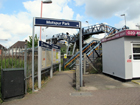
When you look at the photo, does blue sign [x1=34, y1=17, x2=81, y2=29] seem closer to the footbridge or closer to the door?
the door

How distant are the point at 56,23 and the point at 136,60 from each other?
5594 millimetres

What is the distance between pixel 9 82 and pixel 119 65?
6.51 m

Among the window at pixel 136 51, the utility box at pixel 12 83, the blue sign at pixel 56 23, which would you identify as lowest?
the utility box at pixel 12 83

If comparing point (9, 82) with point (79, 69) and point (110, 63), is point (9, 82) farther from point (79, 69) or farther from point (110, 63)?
point (110, 63)

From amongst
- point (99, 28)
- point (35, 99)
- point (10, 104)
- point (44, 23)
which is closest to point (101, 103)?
point (35, 99)

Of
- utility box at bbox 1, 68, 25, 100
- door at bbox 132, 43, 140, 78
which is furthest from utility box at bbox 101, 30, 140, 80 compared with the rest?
utility box at bbox 1, 68, 25, 100

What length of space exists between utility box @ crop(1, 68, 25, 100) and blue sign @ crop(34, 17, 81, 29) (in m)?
2.59

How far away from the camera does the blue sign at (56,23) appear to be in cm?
577

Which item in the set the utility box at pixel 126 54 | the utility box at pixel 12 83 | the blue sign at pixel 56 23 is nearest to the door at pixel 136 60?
the utility box at pixel 126 54

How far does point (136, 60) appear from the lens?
7375 millimetres

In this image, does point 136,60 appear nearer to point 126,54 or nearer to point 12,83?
point 126,54

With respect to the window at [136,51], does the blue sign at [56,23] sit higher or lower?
higher

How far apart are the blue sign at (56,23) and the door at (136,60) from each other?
4.09 metres

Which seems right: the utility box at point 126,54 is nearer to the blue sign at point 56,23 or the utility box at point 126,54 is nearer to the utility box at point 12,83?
the blue sign at point 56,23
